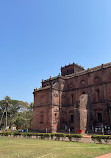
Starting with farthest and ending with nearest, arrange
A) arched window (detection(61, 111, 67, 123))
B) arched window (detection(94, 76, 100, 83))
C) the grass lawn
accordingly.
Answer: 1. arched window (detection(61, 111, 67, 123))
2. arched window (detection(94, 76, 100, 83))
3. the grass lawn

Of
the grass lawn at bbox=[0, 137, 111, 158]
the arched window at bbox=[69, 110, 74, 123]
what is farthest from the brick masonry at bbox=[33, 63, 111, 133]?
the grass lawn at bbox=[0, 137, 111, 158]

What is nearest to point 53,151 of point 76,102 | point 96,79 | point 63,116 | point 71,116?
point 76,102

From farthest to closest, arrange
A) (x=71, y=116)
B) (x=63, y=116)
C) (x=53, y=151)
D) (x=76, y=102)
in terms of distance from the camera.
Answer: (x=63, y=116) < (x=71, y=116) < (x=76, y=102) < (x=53, y=151)

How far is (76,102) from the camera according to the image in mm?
27844

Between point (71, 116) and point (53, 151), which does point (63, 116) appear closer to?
point (71, 116)

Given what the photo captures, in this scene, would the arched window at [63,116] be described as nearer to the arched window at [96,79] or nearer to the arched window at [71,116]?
the arched window at [71,116]

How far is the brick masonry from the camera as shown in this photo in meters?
27.4

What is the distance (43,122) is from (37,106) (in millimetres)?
4591


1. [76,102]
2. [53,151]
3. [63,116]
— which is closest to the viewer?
[53,151]

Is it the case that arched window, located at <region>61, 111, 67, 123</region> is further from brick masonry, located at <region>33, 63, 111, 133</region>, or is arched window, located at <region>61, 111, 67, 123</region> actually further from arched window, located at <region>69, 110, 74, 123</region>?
arched window, located at <region>69, 110, 74, 123</region>

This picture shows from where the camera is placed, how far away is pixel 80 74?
34406 millimetres

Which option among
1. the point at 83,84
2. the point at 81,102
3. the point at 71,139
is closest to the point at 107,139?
the point at 71,139

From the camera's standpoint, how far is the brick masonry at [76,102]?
27359 mm

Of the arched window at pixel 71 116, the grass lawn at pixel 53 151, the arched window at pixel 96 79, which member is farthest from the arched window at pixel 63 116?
the grass lawn at pixel 53 151
